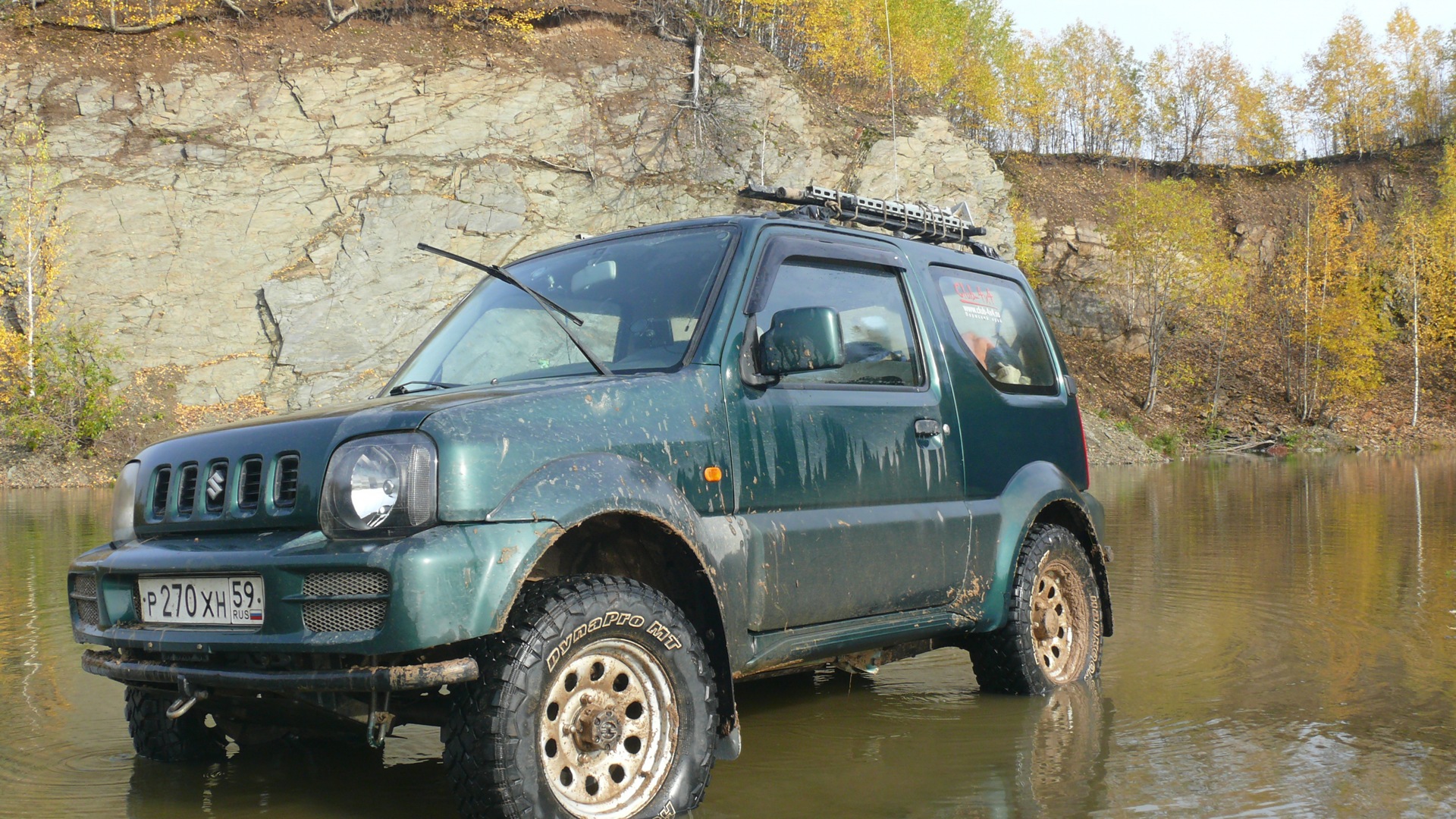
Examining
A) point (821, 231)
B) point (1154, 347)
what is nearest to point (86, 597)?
point (821, 231)

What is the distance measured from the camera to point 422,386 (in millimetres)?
4402

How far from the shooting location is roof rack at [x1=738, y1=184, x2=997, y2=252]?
5.10 m

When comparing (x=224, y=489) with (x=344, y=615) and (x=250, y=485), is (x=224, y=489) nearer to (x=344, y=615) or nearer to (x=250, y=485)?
(x=250, y=485)

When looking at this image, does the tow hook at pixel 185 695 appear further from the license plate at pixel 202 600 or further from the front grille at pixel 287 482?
the front grille at pixel 287 482

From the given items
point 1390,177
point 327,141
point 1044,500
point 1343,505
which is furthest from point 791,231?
point 1390,177

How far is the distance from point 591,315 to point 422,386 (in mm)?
692

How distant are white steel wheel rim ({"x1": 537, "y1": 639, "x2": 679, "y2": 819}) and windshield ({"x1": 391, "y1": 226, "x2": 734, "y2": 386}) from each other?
1014 mm

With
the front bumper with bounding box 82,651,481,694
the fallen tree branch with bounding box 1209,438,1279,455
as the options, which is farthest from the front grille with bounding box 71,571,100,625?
the fallen tree branch with bounding box 1209,438,1279,455

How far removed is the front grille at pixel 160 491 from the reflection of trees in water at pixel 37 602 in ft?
6.69

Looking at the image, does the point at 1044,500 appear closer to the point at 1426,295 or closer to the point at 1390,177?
the point at 1426,295

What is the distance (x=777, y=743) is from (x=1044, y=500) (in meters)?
1.64

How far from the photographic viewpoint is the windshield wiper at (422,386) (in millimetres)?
4285

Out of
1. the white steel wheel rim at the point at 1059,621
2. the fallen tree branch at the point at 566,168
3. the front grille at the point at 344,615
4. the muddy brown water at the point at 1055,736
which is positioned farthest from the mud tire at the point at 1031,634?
the fallen tree branch at the point at 566,168

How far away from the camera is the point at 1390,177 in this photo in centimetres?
5134
